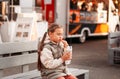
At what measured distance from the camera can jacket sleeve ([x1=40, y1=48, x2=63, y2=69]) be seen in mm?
4730

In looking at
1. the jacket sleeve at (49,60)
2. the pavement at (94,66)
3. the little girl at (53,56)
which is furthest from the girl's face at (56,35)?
the pavement at (94,66)

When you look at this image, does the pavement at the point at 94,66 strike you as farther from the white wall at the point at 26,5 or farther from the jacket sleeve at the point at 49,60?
the jacket sleeve at the point at 49,60

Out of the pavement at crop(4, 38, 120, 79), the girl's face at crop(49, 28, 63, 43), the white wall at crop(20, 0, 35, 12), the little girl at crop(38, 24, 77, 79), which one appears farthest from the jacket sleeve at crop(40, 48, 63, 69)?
the white wall at crop(20, 0, 35, 12)

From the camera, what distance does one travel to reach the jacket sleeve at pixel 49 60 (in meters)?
4.73

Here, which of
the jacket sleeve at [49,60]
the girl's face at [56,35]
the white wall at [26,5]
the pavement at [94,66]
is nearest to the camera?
the jacket sleeve at [49,60]

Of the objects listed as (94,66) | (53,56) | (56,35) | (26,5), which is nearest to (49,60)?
(53,56)

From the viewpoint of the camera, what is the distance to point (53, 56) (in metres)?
4.86

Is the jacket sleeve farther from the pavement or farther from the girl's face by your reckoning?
the pavement

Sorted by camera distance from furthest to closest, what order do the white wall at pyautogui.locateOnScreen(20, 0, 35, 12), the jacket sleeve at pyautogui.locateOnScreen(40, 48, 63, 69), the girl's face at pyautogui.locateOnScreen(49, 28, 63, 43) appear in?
1. the white wall at pyautogui.locateOnScreen(20, 0, 35, 12)
2. the girl's face at pyautogui.locateOnScreen(49, 28, 63, 43)
3. the jacket sleeve at pyautogui.locateOnScreen(40, 48, 63, 69)

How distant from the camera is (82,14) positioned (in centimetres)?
1723

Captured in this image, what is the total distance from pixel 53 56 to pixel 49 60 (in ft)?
0.47

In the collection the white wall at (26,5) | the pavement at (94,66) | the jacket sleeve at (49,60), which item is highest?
the white wall at (26,5)

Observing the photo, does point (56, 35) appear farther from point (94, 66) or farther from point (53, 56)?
point (94, 66)

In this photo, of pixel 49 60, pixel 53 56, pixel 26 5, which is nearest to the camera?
pixel 49 60
